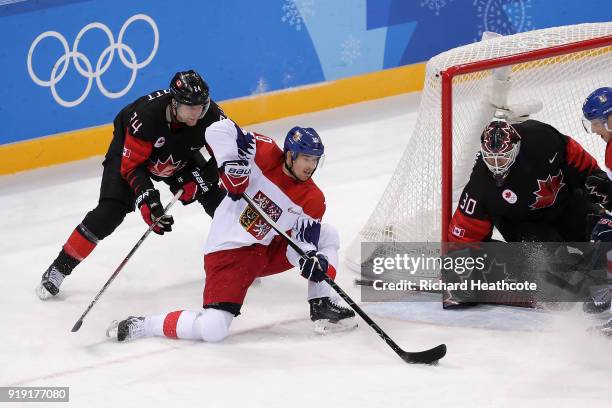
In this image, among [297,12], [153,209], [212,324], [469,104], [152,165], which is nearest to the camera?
[212,324]

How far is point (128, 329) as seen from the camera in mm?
3846

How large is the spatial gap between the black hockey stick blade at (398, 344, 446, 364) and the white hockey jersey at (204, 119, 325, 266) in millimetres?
562

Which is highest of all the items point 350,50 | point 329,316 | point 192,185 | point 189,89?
point 350,50

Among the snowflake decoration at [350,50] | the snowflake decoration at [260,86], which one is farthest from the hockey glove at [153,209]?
the snowflake decoration at [350,50]

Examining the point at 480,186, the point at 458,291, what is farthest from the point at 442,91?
the point at 458,291

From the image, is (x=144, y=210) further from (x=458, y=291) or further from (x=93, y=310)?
(x=458, y=291)

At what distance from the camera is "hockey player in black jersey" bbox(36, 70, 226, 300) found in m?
4.02

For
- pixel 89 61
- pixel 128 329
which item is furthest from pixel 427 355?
pixel 89 61

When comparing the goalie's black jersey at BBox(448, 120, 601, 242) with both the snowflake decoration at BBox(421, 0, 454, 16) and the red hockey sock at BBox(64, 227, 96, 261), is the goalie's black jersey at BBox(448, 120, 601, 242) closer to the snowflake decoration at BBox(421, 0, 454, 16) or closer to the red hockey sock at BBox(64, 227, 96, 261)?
the red hockey sock at BBox(64, 227, 96, 261)

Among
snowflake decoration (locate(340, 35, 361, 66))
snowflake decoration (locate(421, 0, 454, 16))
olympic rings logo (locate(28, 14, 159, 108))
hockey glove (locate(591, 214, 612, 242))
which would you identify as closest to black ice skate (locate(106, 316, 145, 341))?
hockey glove (locate(591, 214, 612, 242))

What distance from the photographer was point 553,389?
132 inches

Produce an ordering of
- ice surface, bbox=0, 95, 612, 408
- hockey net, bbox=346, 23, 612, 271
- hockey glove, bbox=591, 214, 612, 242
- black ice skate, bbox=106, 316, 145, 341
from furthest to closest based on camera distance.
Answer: hockey net, bbox=346, 23, 612, 271 → black ice skate, bbox=106, 316, 145, 341 → hockey glove, bbox=591, 214, 612, 242 → ice surface, bbox=0, 95, 612, 408

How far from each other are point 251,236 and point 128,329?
562 millimetres

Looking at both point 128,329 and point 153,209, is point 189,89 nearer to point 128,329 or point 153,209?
point 153,209
